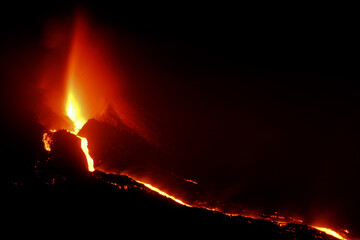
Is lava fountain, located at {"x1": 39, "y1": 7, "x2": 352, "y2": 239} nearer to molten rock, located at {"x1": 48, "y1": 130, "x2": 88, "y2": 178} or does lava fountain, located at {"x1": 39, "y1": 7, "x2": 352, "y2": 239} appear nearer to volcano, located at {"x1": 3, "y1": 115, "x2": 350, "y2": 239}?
molten rock, located at {"x1": 48, "y1": 130, "x2": 88, "y2": 178}

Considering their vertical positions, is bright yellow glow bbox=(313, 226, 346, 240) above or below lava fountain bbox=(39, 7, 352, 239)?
below

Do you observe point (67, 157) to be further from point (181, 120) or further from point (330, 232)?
point (330, 232)

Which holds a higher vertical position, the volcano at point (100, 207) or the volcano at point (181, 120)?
the volcano at point (181, 120)

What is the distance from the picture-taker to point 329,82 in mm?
6219

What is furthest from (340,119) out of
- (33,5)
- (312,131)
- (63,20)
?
(33,5)

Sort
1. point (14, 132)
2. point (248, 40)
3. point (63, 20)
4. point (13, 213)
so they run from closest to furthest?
point (13, 213) → point (14, 132) → point (248, 40) → point (63, 20)

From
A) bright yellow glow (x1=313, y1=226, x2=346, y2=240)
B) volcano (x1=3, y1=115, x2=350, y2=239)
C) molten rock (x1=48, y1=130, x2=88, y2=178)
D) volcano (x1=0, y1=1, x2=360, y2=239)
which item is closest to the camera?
volcano (x1=3, y1=115, x2=350, y2=239)

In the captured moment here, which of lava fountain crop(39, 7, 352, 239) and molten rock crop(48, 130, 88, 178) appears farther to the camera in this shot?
lava fountain crop(39, 7, 352, 239)

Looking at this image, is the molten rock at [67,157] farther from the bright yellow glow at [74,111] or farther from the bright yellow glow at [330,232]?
the bright yellow glow at [330,232]

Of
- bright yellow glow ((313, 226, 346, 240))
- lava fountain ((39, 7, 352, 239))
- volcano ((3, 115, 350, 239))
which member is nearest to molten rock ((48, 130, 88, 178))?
volcano ((3, 115, 350, 239))

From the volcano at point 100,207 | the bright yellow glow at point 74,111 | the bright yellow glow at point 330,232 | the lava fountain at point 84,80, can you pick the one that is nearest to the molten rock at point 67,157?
the volcano at point 100,207

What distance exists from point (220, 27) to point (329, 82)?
8.75 ft

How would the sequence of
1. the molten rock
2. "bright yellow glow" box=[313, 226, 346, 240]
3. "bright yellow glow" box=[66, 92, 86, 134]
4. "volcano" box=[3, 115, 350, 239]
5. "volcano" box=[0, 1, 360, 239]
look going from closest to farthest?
"volcano" box=[3, 115, 350, 239], "volcano" box=[0, 1, 360, 239], the molten rock, "bright yellow glow" box=[313, 226, 346, 240], "bright yellow glow" box=[66, 92, 86, 134]

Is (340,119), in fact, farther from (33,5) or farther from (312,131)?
(33,5)
